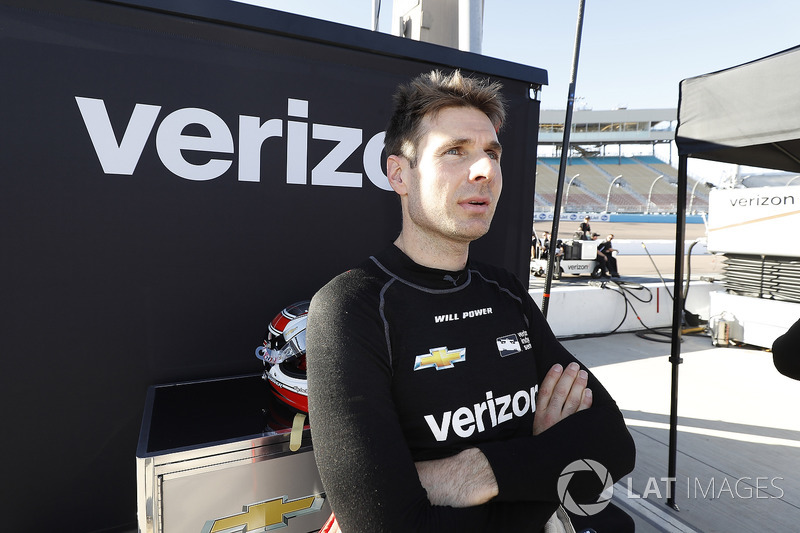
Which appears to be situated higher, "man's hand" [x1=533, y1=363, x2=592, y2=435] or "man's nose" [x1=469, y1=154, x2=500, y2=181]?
→ "man's nose" [x1=469, y1=154, x2=500, y2=181]

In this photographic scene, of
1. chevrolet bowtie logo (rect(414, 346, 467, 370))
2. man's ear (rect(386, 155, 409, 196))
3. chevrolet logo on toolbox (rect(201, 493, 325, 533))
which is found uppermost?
man's ear (rect(386, 155, 409, 196))

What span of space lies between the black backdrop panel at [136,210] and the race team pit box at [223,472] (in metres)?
0.40

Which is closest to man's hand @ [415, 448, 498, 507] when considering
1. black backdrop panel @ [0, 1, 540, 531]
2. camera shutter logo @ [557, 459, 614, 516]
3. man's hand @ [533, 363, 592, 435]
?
camera shutter logo @ [557, 459, 614, 516]

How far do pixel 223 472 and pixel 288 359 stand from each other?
46 centimetres

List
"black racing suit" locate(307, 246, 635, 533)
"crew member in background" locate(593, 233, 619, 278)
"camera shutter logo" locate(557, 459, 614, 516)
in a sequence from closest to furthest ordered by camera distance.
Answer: "black racing suit" locate(307, 246, 635, 533) → "camera shutter logo" locate(557, 459, 614, 516) → "crew member in background" locate(593, 233, 619, 278)

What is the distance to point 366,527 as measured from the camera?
107cm

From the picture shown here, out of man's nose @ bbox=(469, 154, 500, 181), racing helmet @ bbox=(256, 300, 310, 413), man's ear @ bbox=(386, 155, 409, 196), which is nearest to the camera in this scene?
man's nose @ bbox=(469, 154, 500, 181)

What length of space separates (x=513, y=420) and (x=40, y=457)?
1948 mm

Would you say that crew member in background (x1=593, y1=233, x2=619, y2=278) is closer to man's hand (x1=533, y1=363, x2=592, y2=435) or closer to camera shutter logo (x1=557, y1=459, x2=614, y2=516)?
man's hand (x1=533, y1=363, x2=592, y2=435)

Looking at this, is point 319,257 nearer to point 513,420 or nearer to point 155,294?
point 155,294

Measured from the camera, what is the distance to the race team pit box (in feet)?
4.82

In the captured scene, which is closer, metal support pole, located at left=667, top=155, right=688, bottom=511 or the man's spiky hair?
the man's spiky hair

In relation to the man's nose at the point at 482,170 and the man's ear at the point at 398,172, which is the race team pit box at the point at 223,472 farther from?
the man's nose at the point at 482,170

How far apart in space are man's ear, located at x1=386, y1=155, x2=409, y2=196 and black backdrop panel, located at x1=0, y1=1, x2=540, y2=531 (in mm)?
904
